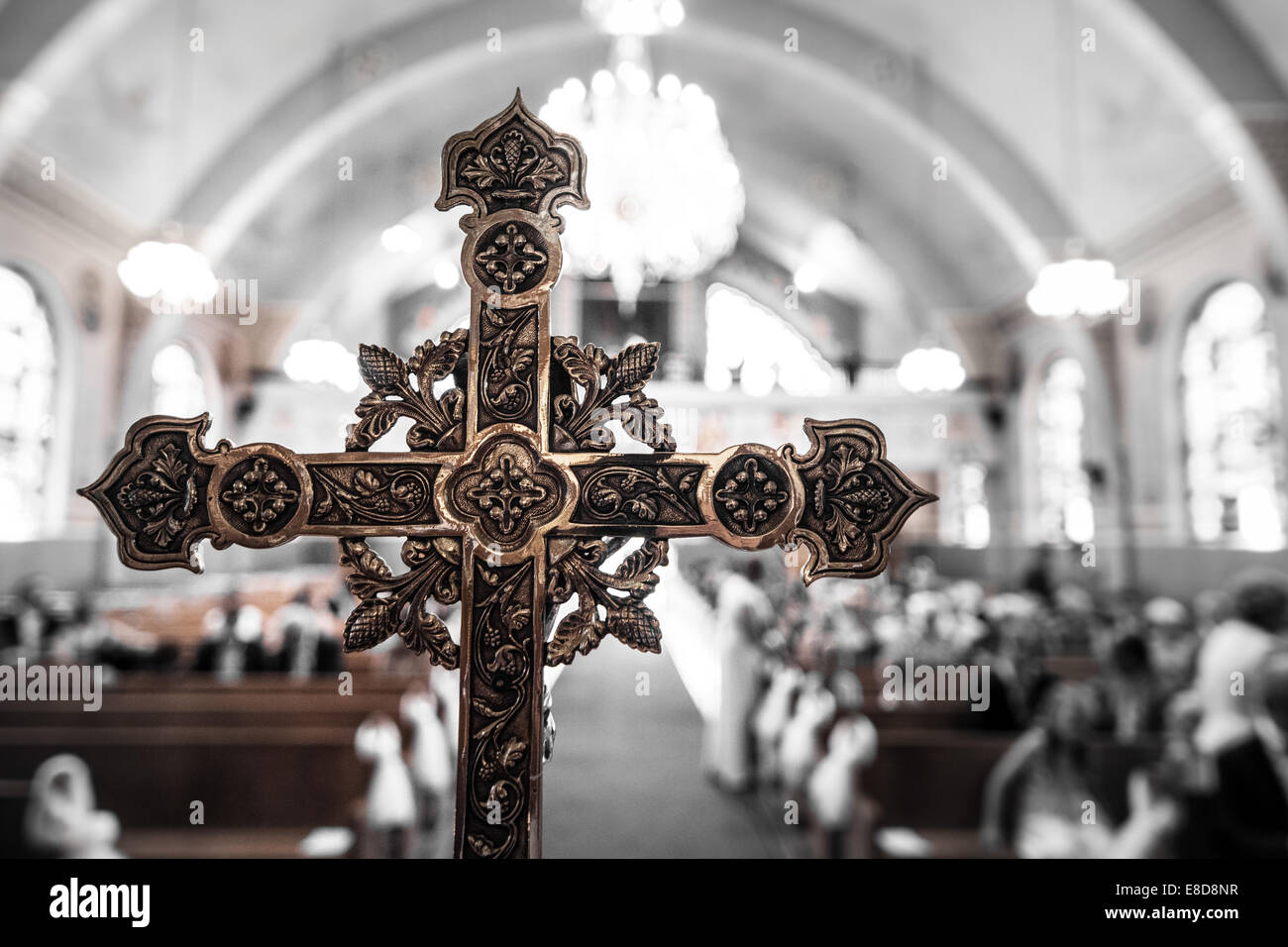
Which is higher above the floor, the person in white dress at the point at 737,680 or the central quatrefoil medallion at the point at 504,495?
the central quatrefoil medallion at the point at 504,495

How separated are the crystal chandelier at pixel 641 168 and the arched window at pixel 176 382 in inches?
241

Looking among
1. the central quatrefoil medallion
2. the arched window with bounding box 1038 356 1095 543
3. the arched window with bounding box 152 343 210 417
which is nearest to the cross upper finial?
the central quatrefoil medallion

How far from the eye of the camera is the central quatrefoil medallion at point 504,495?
0.86 metres

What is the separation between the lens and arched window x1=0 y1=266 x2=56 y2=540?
795 cm

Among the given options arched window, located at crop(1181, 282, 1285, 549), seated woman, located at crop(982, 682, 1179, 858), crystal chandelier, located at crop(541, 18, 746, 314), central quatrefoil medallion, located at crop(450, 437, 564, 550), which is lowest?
Result: seated woman, located at crop(982, 682, 1179, 858)

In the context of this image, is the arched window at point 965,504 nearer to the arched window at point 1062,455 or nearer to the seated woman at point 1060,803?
the arched window at point 1062,455

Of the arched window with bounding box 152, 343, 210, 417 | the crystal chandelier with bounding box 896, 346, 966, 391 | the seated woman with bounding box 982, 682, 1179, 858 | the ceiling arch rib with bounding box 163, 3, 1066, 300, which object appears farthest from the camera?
the arched window with bounding box 152, 343, 210, 417

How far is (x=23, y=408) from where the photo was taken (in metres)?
8.19

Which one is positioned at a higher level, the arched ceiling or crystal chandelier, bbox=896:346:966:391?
the arched ceiling

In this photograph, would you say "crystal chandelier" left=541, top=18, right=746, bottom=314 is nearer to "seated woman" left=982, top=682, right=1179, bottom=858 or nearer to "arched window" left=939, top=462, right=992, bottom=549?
"seated woman" left=982, top=682, right=1179, bottom=858

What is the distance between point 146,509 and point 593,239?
7014mm

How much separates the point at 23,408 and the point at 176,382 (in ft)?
7.90

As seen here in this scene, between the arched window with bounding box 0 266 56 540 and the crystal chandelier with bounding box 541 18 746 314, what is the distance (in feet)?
19.1

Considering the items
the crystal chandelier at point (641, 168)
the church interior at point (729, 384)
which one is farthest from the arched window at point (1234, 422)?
the crystal chandelier at point (641, 168)
